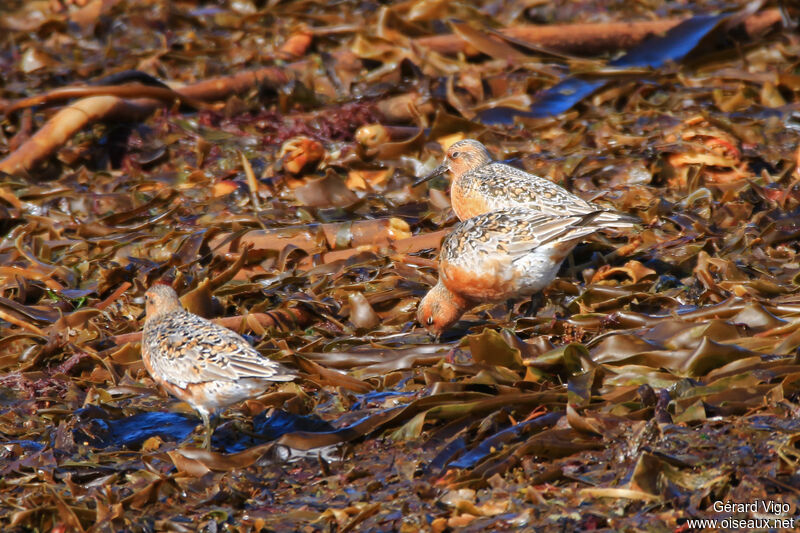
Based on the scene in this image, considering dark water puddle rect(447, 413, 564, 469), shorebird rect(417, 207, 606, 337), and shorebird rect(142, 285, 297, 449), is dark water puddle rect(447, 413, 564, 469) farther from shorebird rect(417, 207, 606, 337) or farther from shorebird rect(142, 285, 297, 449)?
shorebird rect(417, 207, 606, 337)

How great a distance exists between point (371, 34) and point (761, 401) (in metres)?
6.41

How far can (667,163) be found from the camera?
686 cm

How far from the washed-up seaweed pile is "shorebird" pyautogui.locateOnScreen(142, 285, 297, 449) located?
0.28 meters

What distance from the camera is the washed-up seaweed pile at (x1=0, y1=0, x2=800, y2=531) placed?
4.01 metres

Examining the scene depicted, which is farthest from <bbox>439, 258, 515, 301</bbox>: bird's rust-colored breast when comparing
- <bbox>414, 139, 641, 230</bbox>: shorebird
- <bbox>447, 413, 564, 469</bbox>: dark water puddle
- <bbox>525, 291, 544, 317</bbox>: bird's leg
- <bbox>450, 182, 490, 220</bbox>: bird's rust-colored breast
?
<bbox>447, 413, 564, 469</bbox>: dark water puddle

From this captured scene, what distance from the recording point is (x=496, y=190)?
20.6 feet

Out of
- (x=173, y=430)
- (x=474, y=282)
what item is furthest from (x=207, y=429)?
(x=474, y=282)

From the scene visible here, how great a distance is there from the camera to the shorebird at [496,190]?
19.1 ft

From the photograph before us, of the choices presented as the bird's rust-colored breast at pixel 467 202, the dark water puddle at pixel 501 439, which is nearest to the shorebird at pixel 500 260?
the bird's rust-colored breast at pixel 467 202

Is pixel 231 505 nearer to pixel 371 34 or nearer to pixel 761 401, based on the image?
pixel 761 401

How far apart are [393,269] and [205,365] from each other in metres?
1.79

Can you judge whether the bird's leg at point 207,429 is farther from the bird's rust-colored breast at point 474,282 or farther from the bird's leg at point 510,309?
the bird's leg at point 510,309

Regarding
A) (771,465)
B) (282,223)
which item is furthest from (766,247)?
(282,223)

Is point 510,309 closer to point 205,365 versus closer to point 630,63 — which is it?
point 205,365
